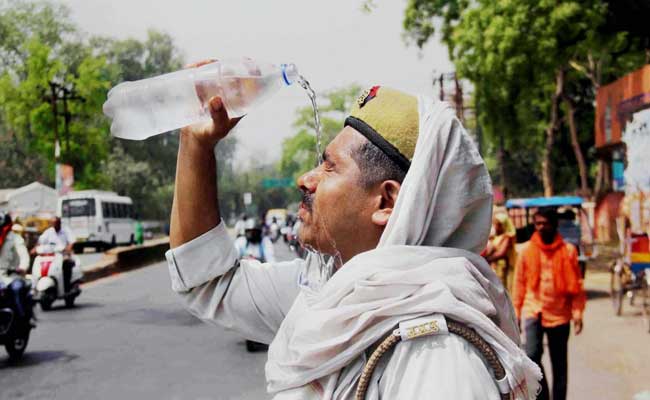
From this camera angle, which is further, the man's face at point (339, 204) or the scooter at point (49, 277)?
the scooter at point (49, 277)

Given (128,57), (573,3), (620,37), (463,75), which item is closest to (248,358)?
(573,3)

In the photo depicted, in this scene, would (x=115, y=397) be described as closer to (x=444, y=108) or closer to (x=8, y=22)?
(x=444, y=108)

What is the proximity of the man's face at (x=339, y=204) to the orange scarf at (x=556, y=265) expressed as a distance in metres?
4.38

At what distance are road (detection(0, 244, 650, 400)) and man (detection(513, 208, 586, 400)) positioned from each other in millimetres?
660

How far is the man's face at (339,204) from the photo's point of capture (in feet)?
4.71

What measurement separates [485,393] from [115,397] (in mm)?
5565

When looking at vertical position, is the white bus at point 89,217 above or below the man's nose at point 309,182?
below

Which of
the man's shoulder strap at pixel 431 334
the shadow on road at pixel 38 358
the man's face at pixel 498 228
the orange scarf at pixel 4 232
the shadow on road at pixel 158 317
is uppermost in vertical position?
the man's shoulder strap at pixel 431 334

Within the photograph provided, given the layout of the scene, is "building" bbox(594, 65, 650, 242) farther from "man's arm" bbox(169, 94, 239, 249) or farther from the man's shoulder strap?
the man's shoulder strap

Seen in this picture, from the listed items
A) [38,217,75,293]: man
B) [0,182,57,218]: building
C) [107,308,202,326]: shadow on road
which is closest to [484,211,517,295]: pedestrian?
[107,308,202,326]: shadow on road

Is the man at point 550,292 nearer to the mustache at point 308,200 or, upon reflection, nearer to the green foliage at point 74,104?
the mustache at point 308,200

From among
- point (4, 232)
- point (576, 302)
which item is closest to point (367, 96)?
point (576, 302)

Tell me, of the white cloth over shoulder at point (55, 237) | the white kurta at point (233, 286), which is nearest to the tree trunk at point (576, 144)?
the white cloth over shoulder at point (55, 237)

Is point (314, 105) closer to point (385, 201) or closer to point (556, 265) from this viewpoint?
point (385, 201)
